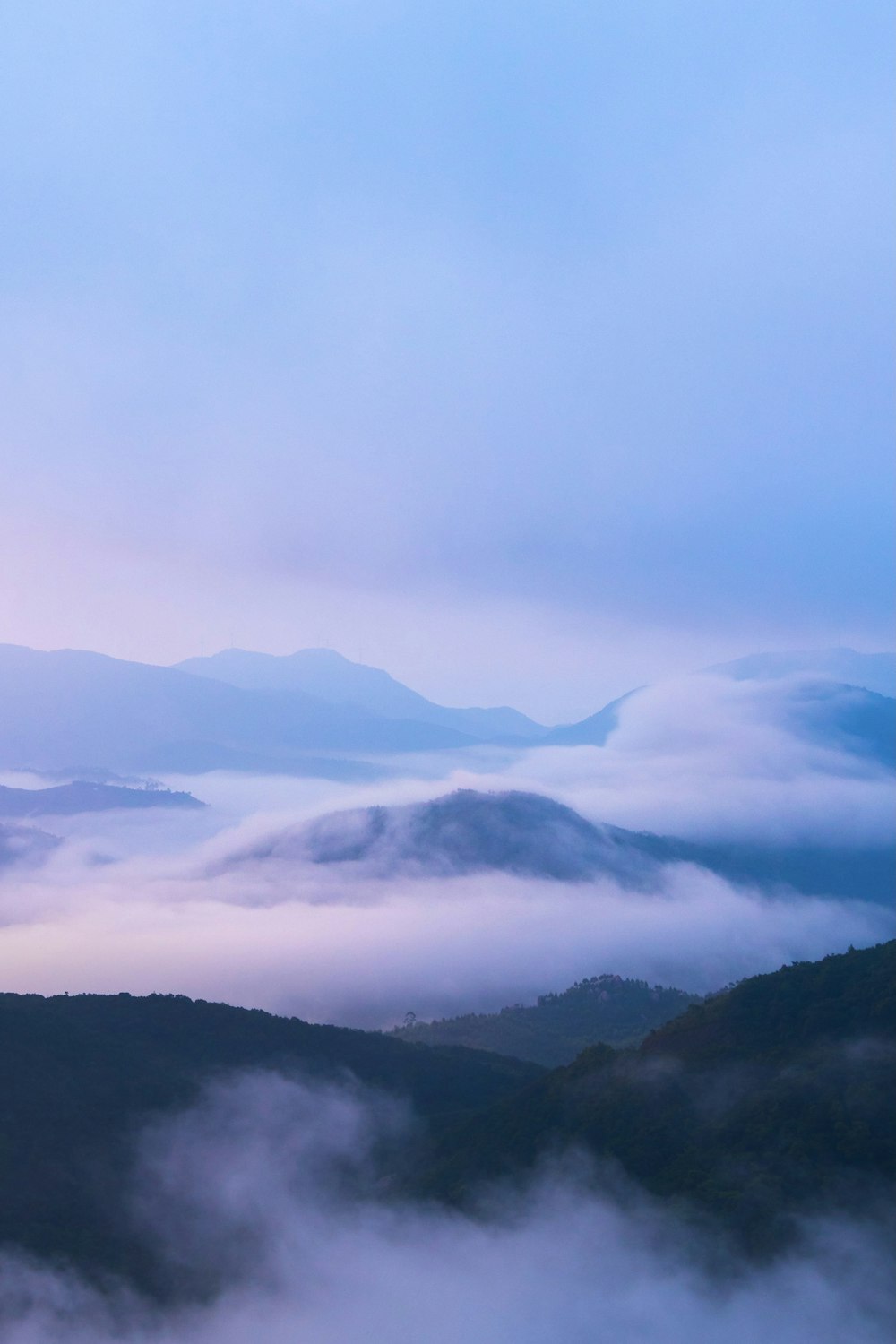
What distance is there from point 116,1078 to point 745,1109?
41.8 metres

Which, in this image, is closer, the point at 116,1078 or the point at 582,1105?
the point at 582,1105

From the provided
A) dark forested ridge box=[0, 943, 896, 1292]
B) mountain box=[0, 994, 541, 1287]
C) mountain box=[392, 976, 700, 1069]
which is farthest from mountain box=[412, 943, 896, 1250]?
mountain box=[392, 976, 700, 1069]

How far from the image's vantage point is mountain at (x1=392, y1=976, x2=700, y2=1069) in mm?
135375

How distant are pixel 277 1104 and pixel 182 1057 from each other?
8444 mm

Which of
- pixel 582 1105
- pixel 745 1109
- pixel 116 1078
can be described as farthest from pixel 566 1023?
pixel 745 1109

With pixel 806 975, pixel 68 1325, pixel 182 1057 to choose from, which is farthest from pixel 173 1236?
pixel 806 975

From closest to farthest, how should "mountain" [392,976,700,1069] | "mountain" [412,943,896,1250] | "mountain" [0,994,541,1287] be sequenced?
"mountain" [412,943,896,1250] → "mountain" [0,994,541,1287] → "mountain" [392,976,700,1069]

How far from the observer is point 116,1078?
68438 millimetres

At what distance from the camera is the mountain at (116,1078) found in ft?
172

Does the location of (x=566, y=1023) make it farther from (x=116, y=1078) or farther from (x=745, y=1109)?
(x=745, y=1109)

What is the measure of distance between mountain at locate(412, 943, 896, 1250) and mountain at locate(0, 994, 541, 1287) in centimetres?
1343

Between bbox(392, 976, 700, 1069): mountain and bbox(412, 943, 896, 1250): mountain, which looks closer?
bbox(412, 943, 896, 1250): mountain

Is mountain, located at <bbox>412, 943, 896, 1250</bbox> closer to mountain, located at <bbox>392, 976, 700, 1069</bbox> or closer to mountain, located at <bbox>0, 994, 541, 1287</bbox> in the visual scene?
mountain, located at <bbox>0, 994, 541, 1287</bbox>

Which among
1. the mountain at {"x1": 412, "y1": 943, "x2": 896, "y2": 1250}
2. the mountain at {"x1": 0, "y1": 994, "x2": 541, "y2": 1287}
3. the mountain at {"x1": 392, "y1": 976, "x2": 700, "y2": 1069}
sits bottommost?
the mountain at {"x1": 392, "y1": 976, "x2": 700, "y2": 1069}
